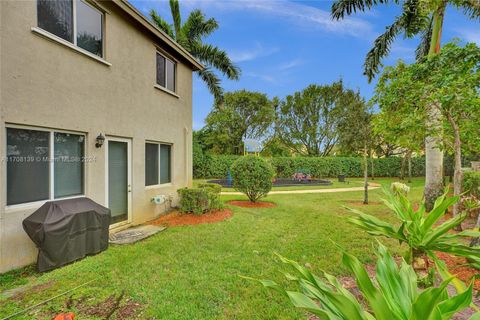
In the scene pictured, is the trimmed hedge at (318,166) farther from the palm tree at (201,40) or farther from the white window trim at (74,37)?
the white window trim at (74,37)

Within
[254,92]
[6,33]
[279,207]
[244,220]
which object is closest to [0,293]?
[6,33]

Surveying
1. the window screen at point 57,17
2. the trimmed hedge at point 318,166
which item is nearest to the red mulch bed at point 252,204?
the window screen at point 57,17

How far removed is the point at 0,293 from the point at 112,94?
469 cm

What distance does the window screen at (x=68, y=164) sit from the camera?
5.16 m

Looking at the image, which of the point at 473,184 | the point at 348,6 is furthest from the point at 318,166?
the point at 473,184

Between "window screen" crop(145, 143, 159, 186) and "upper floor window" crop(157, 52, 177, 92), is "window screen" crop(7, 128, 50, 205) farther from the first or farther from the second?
"upper floor window" crop(157, 52, 177, 92)

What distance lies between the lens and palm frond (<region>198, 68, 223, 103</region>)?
1653cm

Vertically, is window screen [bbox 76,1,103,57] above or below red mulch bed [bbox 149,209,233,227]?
above

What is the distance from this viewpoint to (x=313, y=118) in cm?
3303

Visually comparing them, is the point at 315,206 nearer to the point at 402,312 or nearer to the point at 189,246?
the point at 189,246

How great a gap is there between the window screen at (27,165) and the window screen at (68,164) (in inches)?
8.9

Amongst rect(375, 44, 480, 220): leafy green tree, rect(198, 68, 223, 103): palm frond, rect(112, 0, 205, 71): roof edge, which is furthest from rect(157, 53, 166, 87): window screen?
rect(198, 68, 223, 103): palm frond

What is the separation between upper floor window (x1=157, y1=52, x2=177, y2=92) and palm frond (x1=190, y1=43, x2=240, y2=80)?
7.12m

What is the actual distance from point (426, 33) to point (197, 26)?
13337 millimetres
